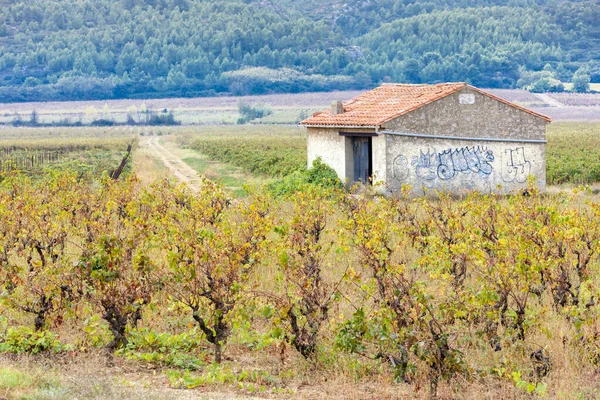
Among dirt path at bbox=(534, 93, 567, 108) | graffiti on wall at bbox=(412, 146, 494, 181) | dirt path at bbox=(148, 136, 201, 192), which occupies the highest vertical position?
dirt path at bbox=(534, 93, 567, 108)

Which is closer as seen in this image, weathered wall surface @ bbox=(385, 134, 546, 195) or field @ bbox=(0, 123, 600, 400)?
field @ bbox=(0, 123, 600, 400)

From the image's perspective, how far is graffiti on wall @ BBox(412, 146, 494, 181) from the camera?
84.1 ft

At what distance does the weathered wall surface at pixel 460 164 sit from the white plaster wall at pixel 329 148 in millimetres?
2129

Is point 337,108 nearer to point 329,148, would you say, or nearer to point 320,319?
point 329,148

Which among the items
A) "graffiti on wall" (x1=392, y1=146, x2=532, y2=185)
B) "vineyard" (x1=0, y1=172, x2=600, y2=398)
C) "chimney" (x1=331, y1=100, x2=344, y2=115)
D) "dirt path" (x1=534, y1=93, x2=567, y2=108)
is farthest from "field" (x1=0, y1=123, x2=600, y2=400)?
"dirt path" (x1=534, y1=93, x2=567, y2=108)

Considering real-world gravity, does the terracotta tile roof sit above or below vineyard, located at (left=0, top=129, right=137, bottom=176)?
above

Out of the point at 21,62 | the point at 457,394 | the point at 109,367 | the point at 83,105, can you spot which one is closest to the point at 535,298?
the point at 457,394

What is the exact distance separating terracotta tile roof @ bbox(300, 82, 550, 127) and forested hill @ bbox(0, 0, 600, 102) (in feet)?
423

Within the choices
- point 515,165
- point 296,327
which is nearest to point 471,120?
point 515,165

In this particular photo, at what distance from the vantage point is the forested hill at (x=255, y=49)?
524 feet

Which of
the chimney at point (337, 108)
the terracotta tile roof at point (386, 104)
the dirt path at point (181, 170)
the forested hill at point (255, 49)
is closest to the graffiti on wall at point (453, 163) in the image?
the terracotta tile roof at point (386, 104)

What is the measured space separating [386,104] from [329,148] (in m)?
2.15

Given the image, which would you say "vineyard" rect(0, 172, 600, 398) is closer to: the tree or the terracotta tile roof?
the terracotta tile roof

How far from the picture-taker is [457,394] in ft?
28.1
